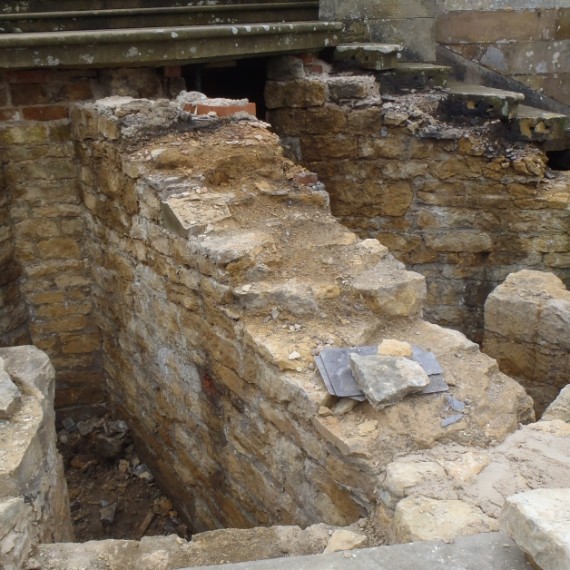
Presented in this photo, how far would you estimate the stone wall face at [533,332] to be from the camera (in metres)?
3.83

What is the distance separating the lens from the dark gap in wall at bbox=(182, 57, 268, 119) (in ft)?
17.7

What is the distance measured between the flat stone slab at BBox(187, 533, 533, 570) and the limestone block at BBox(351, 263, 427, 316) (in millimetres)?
1306

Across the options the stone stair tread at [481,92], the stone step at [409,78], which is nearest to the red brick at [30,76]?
the stone step at [409,78]

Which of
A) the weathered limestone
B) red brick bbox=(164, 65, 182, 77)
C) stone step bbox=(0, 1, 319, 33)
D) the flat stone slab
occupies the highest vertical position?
stone step bbox=(0, 1, 319, 33)

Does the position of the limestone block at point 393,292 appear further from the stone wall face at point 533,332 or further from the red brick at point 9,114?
the red brick at point 9,114

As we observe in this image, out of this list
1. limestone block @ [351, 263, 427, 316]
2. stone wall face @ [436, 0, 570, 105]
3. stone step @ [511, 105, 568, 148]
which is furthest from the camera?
stone wall face @ [436, 0, 570, 105]

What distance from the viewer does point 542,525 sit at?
5.08 ft

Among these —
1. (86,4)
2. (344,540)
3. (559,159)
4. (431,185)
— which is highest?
(86,4)

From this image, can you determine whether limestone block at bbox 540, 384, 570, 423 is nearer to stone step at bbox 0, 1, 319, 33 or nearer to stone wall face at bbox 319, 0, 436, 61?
stone wall face at bbox 319, 0, 436, 61

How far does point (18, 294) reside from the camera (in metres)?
4.57

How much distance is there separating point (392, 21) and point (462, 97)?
38.9 inches

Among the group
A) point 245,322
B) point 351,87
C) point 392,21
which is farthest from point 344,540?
point 392,21

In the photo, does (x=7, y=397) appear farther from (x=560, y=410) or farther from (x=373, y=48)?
(x=373, y=48)

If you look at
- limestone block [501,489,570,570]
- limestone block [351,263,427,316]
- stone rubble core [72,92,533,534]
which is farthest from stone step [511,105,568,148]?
limestone block [501,489,570,570]
